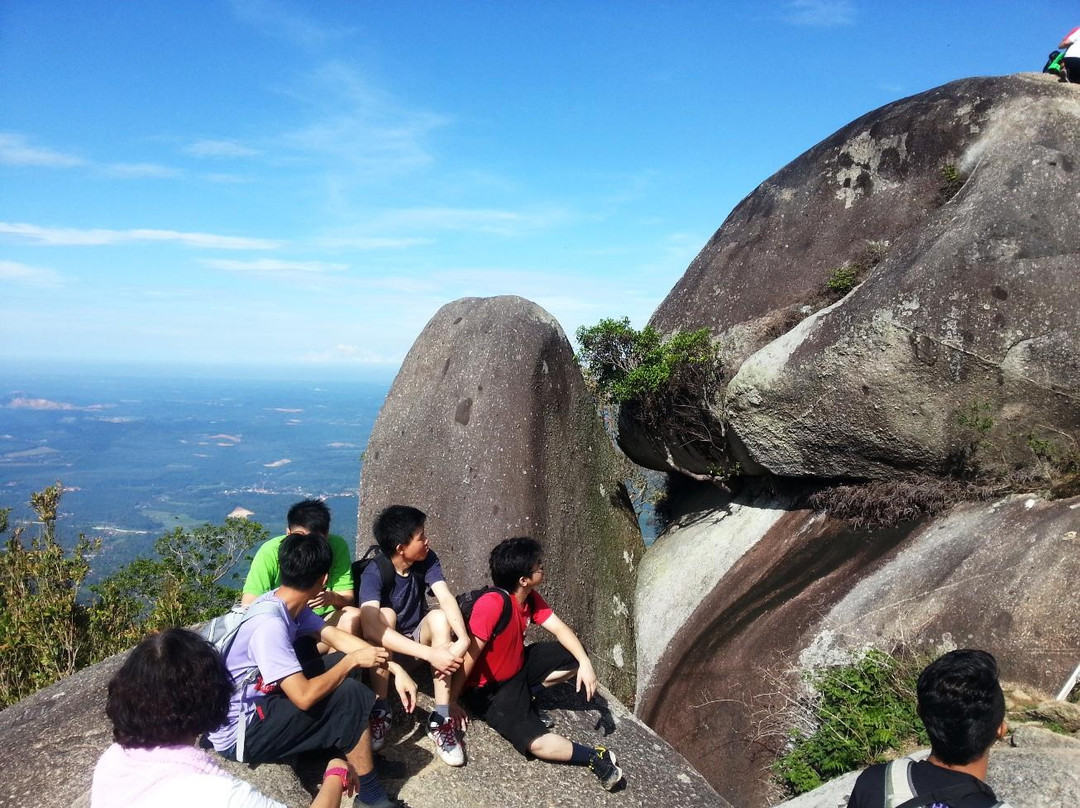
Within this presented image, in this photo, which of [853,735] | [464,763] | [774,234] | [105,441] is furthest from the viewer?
[105,441]

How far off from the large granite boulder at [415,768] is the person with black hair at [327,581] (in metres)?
0.85

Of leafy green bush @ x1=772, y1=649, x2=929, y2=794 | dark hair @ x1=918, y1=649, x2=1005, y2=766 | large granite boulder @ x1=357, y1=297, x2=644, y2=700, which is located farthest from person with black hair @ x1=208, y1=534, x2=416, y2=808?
large granite boulder @ x1=357, y1=297, x2=644, y2=700

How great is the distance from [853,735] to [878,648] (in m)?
0.85

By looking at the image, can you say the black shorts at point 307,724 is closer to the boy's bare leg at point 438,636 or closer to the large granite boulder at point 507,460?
the boy's bare leg at point 438,636

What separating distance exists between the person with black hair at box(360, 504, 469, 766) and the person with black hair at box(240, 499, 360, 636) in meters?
0.13

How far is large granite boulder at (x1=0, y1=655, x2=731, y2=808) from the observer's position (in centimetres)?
448

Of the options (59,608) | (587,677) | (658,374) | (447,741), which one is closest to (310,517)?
(447,741)

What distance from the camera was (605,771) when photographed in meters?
5.21

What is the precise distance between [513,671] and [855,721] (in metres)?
2.67

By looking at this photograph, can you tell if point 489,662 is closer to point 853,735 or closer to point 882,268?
point 853,735

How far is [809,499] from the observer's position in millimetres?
9031

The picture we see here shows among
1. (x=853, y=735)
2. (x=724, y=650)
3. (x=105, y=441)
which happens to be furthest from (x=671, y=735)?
(x=105, y=441)

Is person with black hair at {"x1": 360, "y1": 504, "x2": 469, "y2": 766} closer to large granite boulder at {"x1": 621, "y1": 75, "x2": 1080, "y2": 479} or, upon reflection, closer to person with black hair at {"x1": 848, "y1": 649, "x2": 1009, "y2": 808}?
person with black hair at {"x1": 848, "y1": 649, "x2": 1009, "y2": 808}

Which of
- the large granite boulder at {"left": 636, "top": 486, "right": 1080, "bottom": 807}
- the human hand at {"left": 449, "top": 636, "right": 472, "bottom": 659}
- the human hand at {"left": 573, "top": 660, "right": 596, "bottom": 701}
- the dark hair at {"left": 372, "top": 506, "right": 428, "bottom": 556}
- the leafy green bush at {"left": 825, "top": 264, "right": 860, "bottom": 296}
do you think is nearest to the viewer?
the human hand at {"left": 449, "top": 636, "right": 472, "bottom": 659}
